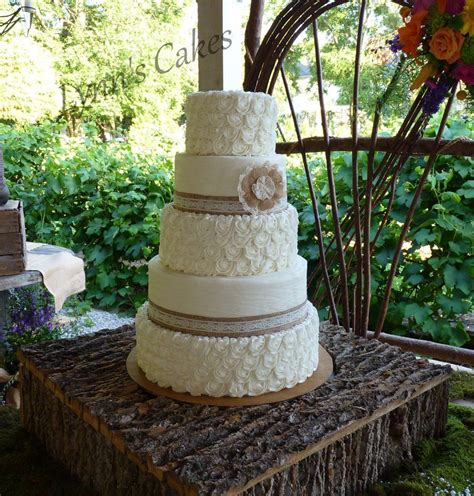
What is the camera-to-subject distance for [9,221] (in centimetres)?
232

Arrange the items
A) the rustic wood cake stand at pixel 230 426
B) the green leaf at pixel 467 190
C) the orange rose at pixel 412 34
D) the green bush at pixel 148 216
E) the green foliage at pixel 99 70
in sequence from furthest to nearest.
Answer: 1. the green foliage at pixel 99 70
2. the green bush at pixel 148 216
3. the green leaf at pixel 467 190
4. the orange rose at pixel 412 34
5. the rustic wood cake stand at pixel 230 426

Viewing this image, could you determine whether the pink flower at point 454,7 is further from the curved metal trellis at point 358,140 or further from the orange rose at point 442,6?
the curved metal trellis at point 358,140

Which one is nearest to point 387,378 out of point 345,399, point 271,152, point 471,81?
point 345,399

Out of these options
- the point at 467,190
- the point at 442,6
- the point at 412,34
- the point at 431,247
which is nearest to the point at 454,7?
the point at 442,6

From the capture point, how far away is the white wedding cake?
58.9 inches

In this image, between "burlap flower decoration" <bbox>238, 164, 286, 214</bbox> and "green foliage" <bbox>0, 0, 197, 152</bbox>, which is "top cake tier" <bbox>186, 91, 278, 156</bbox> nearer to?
"burlap flower decoration" <bbox>238, 164, 286, 214</bbox>

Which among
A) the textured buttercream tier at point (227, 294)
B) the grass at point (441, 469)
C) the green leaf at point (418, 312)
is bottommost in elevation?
the grass at point (441, 469)

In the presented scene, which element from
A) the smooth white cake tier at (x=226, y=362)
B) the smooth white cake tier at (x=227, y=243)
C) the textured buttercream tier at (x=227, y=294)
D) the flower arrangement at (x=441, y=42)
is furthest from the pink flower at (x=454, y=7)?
the smooth white cake tier at (x=226, y=362)

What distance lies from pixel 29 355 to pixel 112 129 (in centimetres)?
619

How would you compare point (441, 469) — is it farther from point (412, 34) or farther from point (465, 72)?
point (412, 34)

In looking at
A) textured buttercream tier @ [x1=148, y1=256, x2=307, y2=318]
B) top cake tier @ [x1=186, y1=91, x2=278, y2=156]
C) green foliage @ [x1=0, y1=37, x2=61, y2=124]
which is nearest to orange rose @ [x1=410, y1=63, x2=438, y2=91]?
top cake tier @ [x1=186, y1=91, x2=278, y2=156]

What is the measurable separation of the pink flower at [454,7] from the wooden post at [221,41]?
3.85 feet

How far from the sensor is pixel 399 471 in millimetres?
1618

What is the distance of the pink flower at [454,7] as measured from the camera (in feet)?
4.78
